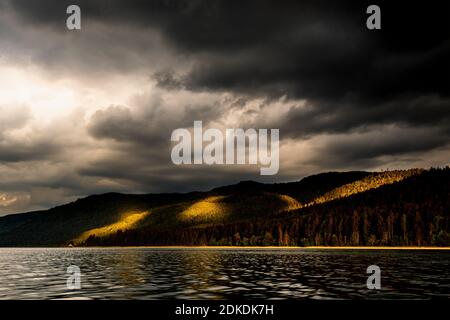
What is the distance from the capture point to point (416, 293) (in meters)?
48.8
